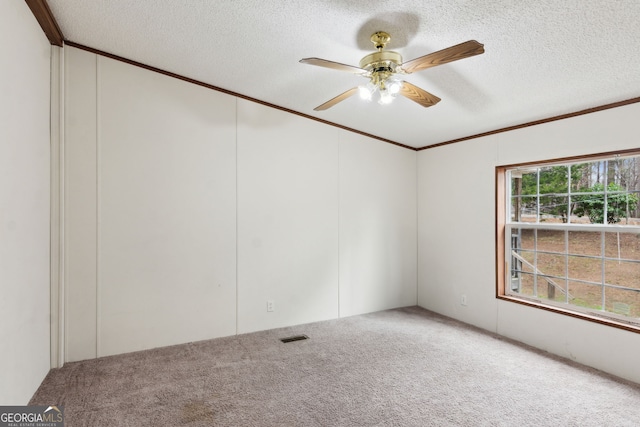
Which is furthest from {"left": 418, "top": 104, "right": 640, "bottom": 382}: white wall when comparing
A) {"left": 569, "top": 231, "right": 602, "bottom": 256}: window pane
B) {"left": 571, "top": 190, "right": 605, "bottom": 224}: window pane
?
{"left": 569, "top": 231, "right": 602, "bottom": 256}: window pane

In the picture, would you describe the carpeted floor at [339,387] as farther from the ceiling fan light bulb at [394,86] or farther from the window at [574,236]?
the ceiling fan light bulb at [394,86]

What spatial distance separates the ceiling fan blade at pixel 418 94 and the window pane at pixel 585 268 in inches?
82.2

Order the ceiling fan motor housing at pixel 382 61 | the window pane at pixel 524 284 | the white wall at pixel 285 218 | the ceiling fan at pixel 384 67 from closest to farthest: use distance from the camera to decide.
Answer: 1. the ceiling fan at pixel 384 67
2. the ceiling fan motor housing at pixel 382 61
3. the window pane at pixel 524 284
4. the white wall at pixel 285 218

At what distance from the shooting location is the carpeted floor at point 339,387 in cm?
219

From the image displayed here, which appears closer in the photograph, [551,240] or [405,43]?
[405,43]

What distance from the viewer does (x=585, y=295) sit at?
3.11 m

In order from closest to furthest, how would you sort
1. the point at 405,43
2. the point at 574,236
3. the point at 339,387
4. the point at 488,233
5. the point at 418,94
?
the point at 405,43 < the point at 418,94 < the point at 339,387 < the point at 574,236 < the point at 488,233

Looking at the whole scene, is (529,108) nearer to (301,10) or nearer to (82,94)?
(301,10)

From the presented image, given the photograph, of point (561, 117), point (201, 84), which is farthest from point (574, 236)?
point (201, 84)

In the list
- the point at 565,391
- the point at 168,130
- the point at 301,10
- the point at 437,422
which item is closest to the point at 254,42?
the point at 301,10

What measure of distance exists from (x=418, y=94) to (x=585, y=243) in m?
2.15

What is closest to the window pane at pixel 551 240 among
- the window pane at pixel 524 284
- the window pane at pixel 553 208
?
the window pane at pixel 553 208

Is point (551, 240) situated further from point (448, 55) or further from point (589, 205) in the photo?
point (448, 55)

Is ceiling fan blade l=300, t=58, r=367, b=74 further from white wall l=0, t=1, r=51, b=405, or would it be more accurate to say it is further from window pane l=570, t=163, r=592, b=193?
window pane l=570, t=163, r=592, b=193
